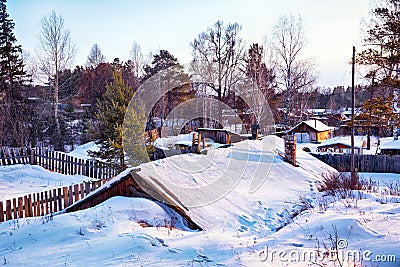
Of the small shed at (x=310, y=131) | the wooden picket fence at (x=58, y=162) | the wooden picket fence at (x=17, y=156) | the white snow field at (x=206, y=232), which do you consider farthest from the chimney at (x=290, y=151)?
the small shed at (x=310, y=131)

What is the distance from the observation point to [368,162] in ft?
65.1

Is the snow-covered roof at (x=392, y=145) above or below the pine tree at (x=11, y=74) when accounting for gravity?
below

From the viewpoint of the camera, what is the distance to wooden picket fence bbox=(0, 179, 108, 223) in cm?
732

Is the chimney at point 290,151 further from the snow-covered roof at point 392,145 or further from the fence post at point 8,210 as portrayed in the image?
the snow-covered roof at point 392,145

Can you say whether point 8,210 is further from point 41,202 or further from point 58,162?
point 58,162

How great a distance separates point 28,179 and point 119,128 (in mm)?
4824

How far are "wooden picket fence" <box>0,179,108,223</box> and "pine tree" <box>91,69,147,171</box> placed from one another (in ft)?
11.4

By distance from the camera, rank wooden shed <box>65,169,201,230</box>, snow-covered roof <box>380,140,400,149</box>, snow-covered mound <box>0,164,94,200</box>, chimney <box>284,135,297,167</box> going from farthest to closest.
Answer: snow-covered roof <box>380,140,400,149</box>
chimney <box>284,135,297,167</box>
snow-covered mound <box>0,164,94,200</box>
wooden shed <box>65,169,201,230</box>

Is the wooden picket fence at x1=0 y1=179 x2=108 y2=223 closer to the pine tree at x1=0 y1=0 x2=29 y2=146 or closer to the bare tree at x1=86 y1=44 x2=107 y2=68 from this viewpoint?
the pine tree at x1=0 y1=0 x2=29 y2=146

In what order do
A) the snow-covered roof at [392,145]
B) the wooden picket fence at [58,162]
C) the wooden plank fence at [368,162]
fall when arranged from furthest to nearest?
the snow-covered roof at [392,145] < the wooden plank fence at [368,162] < the wooden picket fence at [58,162]

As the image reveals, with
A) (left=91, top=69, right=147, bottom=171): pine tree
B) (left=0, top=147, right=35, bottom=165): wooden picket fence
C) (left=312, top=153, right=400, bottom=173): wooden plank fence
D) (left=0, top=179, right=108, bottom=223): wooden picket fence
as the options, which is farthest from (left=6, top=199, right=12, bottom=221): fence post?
(left=312, top=153, right=400, bottom=173): wooden plank fence

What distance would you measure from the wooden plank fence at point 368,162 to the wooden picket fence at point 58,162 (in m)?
13.7

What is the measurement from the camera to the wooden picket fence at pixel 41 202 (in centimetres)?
732

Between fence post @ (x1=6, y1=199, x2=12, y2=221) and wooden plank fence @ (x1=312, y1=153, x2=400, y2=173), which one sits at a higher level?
fence post @ (x1=6, y1=199, x2=12, y2=221)
